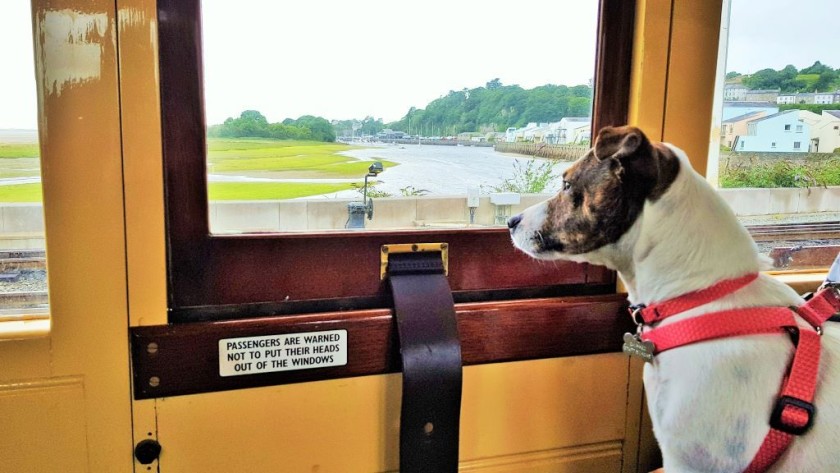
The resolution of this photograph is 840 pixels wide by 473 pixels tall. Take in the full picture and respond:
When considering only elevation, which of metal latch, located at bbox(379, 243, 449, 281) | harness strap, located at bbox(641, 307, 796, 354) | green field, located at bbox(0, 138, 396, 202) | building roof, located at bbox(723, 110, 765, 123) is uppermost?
building roof, located at bbox(723, 110, 765, 123)

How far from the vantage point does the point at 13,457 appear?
113 cm

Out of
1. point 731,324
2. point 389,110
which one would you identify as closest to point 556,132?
point 389,110

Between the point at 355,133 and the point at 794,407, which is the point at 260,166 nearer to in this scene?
the point at 355,133

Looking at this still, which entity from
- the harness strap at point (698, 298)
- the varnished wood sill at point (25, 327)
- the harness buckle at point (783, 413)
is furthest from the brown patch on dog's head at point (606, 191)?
the varnished wood sill at point (25, 327)

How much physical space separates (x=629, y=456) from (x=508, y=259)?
0.65m

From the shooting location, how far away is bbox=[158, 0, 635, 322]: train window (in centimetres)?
121

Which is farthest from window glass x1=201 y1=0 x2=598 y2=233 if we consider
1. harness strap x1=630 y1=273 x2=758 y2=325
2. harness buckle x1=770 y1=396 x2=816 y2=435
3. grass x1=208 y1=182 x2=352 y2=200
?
harness buckle x1=770 y1=396 x2=816 y2=435

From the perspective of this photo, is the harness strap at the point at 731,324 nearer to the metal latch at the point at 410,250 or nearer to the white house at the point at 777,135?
the metal latch at the point at 410,250

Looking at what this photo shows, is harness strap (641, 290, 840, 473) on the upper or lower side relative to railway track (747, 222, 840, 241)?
lower

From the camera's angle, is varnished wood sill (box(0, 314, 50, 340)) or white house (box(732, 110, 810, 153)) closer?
varnished wood sill (box(0, 314, 50, 340))

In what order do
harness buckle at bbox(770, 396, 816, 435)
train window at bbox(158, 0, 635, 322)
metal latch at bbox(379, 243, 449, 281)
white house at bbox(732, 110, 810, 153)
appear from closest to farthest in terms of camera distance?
1. harness buckle at bbox(770, 396, 816, 435)
2. train window at bbox(158, 0, 635, 322)
3. metal latch at bbox(379, 243, 449, 281)
4. white house at bbox(732, 110, 810, 153)

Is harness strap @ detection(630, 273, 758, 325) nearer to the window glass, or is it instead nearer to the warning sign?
the window glass

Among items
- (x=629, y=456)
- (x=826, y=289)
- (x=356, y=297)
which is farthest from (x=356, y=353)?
(x=826, y=289)

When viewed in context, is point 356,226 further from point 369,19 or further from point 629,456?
point 629,456
